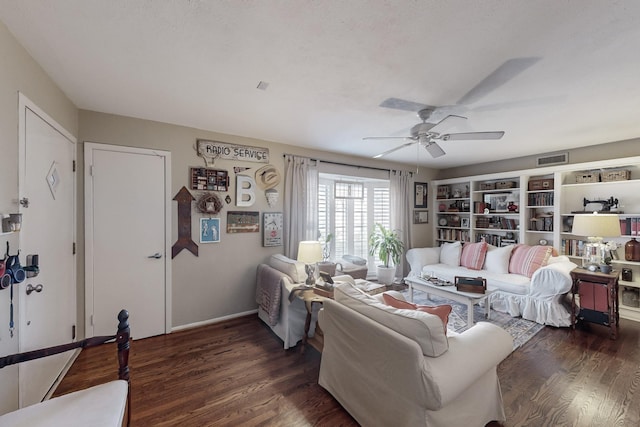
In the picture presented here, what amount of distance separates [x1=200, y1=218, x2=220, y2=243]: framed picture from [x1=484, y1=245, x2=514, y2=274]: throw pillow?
4170 millimetres

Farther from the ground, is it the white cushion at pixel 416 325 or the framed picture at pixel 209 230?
the framed picture at pixel 209 230

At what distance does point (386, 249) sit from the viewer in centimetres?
498

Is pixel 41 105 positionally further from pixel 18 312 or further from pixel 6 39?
pixel 18 312

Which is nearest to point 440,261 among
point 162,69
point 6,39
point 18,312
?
point 162,69

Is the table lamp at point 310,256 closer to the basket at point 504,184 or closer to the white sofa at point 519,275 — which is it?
the white sofa at point 519,275

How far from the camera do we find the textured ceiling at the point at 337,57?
4.51 feet

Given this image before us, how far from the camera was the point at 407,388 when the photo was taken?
56.2 inches

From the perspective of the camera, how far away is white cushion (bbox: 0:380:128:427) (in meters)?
1.16

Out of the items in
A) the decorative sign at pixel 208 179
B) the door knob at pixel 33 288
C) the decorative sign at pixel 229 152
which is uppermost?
the decorative sign at pixel 229 152

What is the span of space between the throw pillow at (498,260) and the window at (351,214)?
177cm

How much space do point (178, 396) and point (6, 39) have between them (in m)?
2.53

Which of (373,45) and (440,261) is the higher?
(373,45)

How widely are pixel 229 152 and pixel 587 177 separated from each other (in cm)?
517

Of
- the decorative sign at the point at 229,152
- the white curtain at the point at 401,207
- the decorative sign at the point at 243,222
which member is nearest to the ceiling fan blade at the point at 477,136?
the decorative sign at the point at 229,152
